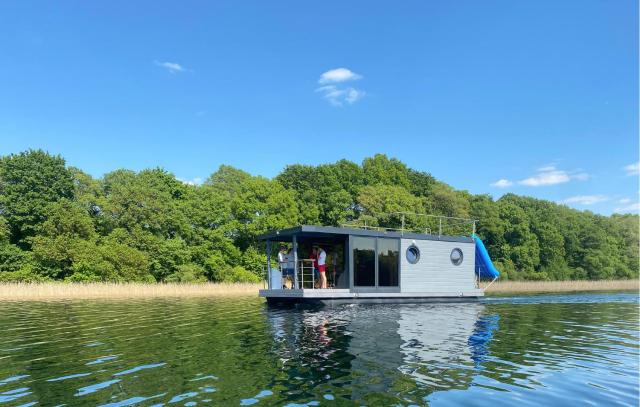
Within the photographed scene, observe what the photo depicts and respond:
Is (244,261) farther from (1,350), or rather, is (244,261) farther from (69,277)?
(1,350)

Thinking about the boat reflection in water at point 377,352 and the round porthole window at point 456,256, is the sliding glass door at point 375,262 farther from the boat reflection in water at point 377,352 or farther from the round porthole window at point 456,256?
the round porthole window at point 456,256

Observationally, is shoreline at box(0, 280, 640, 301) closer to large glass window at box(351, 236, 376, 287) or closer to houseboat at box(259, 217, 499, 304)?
houseboat at box(259, 217, 499, 304)

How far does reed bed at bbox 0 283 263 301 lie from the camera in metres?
24.4

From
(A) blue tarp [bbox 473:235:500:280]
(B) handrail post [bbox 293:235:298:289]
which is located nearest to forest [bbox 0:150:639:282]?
(A) blue tarp [bbox 473:235:500:280]

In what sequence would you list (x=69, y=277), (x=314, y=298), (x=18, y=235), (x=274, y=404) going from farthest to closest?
(x=18, y=235), (x=69, y=277), (x=314, y=298), (x=274, y=404)

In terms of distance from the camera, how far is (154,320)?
13750mm

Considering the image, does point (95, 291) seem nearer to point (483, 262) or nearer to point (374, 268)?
point (374, 268)

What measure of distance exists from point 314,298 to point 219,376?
959 centimetres

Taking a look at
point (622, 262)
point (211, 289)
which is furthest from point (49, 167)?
point (622, 262)

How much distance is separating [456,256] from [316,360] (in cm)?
1343

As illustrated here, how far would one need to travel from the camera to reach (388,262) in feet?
59.6

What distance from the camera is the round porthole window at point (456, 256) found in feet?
65.6

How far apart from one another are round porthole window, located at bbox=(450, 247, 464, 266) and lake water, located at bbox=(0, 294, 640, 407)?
5.64 metres

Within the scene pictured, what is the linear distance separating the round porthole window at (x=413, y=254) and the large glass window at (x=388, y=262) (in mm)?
579
